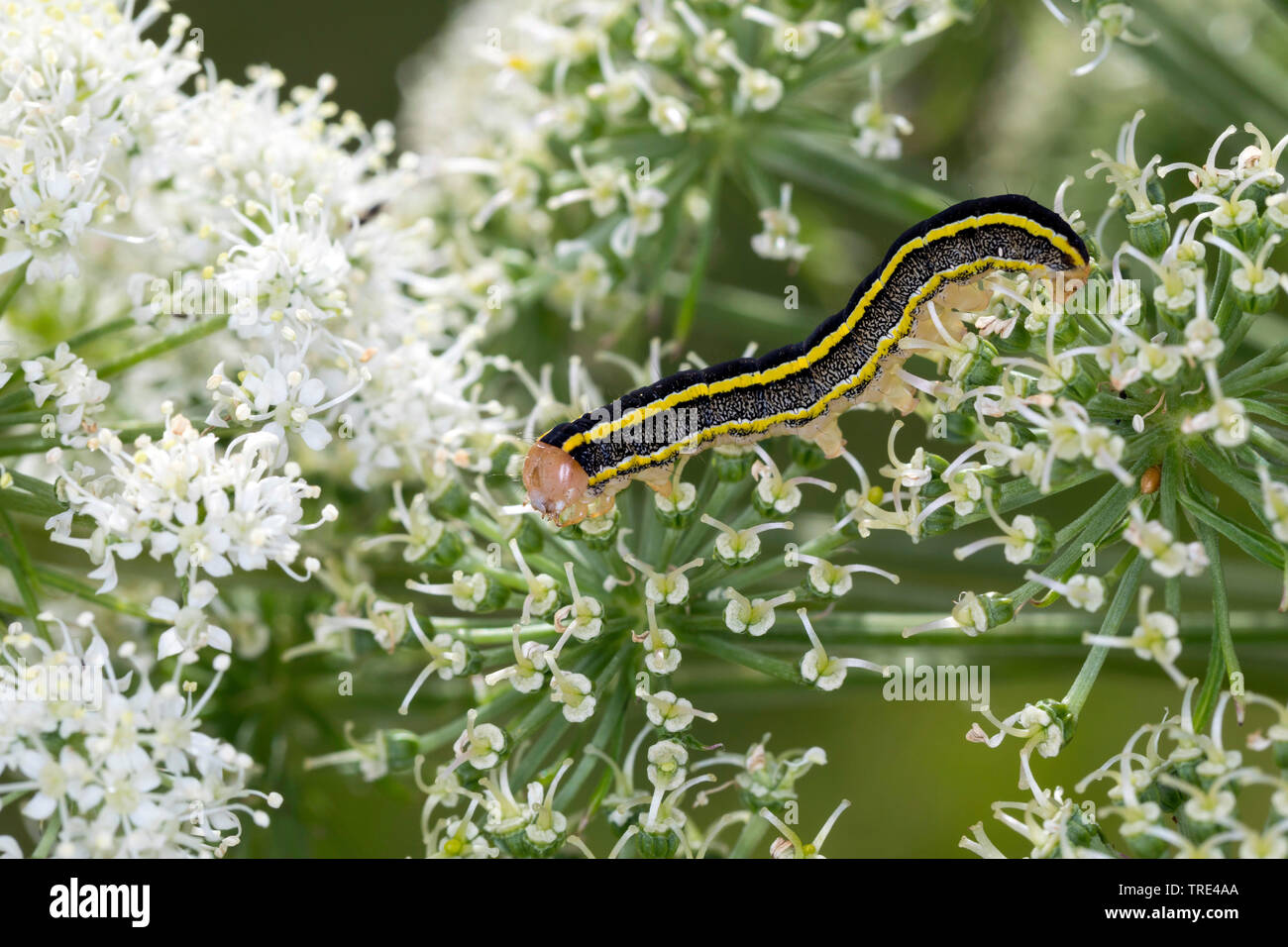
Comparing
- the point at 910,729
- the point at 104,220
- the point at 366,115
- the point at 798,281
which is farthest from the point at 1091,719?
the point at 366,115

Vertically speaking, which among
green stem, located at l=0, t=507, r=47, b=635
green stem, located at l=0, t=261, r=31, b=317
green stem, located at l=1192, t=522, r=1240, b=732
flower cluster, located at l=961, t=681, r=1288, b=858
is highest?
green stem, located at l=0, t=261, r=31, b=317

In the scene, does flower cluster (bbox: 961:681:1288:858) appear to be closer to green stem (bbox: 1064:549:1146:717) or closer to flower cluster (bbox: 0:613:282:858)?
green stem (bbox: 1064:549:1146:717)

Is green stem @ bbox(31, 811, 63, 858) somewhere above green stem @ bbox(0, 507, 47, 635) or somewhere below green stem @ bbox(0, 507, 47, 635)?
below

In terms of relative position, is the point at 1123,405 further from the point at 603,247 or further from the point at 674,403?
the point at 603,247

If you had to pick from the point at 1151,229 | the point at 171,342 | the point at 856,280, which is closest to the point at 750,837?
the point at 1151,229

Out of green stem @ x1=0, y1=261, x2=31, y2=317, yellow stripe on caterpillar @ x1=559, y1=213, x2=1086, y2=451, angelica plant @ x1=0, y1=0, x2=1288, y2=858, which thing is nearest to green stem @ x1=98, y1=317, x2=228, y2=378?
angelica plant @ x1=0, y1=0, x2=1288, y2=858

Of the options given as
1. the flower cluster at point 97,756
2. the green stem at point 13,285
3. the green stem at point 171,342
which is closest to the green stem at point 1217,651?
the flower cluster at point 97,756

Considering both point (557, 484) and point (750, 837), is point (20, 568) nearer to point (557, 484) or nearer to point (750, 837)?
point (557, 484)
